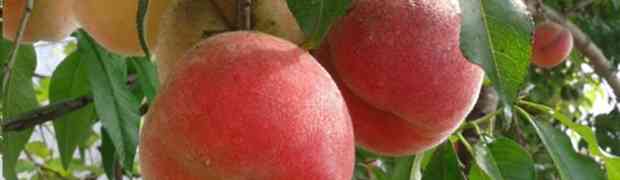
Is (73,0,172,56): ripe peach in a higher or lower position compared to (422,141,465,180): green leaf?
higher

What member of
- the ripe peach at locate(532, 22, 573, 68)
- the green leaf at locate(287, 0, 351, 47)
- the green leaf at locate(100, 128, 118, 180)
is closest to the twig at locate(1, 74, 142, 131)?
the green leaf at locate(100, 128, 118, 180)

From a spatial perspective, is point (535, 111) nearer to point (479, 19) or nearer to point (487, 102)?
point (487, 102)

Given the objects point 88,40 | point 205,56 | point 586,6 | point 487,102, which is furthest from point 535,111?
point 586,6

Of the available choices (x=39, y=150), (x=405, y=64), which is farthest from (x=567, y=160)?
(x=39, y=150)

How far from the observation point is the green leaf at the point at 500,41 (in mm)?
513

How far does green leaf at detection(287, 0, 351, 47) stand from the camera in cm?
52

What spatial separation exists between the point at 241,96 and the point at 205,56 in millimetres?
56

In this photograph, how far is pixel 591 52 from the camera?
6.72ft

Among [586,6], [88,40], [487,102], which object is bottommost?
[586,6]

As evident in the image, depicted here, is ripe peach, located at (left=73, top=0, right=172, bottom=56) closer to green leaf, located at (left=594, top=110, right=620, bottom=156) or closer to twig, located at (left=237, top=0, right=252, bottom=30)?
twig, located at (left=237, top=0, right=252, bottom=30)

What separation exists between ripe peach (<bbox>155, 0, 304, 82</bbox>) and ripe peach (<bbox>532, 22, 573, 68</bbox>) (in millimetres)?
1545

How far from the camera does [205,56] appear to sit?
0.50 metres

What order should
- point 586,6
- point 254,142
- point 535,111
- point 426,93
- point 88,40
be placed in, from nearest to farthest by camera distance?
point 254,142, point 426,93, point 88,40, point 535,111, point 586,6

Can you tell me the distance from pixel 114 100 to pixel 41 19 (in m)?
0.20
